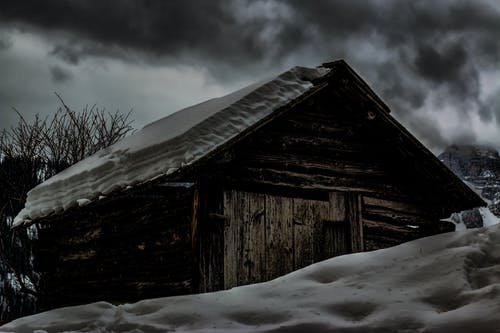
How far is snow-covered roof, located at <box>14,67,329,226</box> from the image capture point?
8953 millimetres

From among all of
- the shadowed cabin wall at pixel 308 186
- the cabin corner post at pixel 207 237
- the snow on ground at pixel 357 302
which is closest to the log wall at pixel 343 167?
the shadowed cabin wall at pixel 308 186

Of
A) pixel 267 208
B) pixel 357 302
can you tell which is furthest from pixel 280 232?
pixel 357 302

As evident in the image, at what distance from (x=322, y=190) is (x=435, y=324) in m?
6.70

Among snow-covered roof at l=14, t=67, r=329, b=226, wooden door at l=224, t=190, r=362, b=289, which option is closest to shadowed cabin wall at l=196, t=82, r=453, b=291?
wooden door at l=224, t=190, r=362, b=289

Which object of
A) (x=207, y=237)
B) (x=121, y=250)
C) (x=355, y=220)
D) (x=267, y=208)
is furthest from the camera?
(x=355, y=220)

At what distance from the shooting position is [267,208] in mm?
9781

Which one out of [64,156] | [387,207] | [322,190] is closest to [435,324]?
[322,190]

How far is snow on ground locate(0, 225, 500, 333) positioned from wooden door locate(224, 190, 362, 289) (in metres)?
3.87

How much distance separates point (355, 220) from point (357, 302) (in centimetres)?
626

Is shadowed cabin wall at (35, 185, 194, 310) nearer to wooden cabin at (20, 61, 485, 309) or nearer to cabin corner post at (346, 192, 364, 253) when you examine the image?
wooden cabin at (20, 61, 485, 309)

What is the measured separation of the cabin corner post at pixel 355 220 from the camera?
10594 millimetres

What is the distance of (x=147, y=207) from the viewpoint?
10.1 meters

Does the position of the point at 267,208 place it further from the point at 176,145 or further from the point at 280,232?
the point at 176,145

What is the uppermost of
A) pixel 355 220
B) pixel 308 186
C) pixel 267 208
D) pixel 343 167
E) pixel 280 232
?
pixel 343 167
